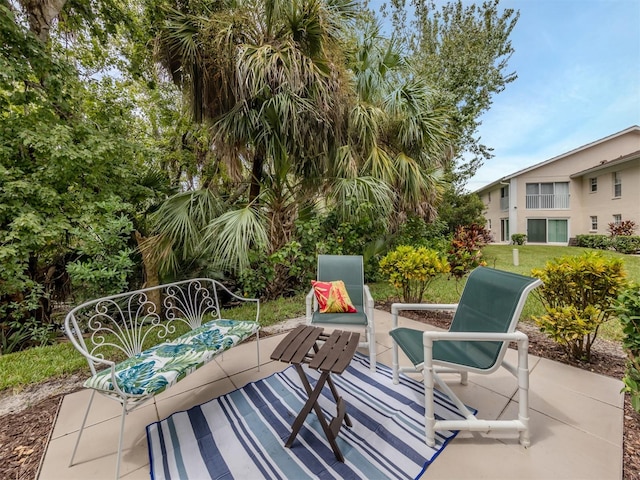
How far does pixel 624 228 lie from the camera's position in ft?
35.7

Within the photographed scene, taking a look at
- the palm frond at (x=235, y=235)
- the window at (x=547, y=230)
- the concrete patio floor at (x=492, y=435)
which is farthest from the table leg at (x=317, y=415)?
the window at (x=547, y=230)

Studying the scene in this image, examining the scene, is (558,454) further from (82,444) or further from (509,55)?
(509,55)

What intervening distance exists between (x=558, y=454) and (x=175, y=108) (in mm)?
7821

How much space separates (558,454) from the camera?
1562 millimetres

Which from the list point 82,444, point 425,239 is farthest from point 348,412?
point 425,239

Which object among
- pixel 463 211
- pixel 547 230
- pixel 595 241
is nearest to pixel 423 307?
pixel 463 211

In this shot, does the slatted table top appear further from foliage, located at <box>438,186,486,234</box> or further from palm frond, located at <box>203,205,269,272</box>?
foliage, located at <box>438,186,486,234</box>

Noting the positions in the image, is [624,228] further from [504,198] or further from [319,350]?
[319,350]

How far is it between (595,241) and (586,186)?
419 centimetres

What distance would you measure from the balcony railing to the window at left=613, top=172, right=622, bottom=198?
6.70ft

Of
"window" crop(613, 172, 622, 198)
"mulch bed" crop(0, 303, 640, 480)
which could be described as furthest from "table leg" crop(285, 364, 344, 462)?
"window" crop(613, 172, 622, 198)

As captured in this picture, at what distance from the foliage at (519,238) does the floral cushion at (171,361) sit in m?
16.7

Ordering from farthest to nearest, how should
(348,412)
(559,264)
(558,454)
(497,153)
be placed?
(497,153), (559,264), (348,412), (558,454)

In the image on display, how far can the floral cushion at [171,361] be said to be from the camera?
1578 millimetres
